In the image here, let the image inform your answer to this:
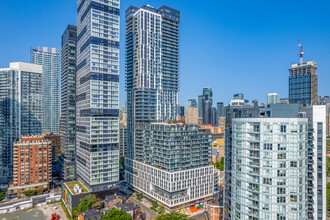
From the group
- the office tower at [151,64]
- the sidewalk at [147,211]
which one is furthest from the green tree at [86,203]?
the office tower at [151,64]

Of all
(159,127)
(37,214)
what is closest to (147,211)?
(159,127)

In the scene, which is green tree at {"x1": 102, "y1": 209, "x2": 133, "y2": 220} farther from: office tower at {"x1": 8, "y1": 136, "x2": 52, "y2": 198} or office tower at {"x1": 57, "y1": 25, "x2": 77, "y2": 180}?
office tower at {"x1": 57, "y1": 25, "x2": 77, "y2": 180}

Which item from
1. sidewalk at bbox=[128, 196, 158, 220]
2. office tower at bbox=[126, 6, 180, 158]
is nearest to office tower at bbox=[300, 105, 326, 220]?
sidewalk at bbox=[128, 196, 158, 220]

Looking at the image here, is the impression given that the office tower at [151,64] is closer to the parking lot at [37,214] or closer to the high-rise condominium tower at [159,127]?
the high-rise condominium tower at [159,127]

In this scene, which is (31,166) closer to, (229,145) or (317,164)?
(229,145)

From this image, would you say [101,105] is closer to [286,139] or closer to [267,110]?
[267,110]
